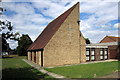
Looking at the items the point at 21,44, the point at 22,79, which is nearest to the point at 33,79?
the point at 22,79

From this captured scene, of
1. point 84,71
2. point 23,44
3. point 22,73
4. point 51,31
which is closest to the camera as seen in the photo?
point 22,73

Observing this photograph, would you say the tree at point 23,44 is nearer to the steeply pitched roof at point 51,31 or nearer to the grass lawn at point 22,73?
the steeply pitched roof at point 51,31

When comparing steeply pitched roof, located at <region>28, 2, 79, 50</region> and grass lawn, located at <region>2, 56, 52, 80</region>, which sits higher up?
steeply pitched roof, located at <region>28, 2, 79, 50</region>

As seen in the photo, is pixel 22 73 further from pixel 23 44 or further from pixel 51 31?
pixel 23 44

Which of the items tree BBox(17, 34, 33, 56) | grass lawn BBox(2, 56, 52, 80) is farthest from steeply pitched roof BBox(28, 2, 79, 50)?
tree BBox(17, 34, 33, 56)

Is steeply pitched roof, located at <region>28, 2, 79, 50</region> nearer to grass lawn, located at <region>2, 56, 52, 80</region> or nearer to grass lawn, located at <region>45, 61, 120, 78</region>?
grass lawn, located at <region>2, 56, 52, 80</region>

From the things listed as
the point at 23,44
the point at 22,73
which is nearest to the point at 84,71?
the point at 22,73

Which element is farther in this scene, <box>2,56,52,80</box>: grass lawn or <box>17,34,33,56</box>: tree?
<box>17,34,33,56</box>: tree

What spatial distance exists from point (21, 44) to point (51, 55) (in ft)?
126

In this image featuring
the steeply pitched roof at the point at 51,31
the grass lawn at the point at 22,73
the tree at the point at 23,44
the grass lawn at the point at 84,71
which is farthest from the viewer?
the tree at the point at 23,44

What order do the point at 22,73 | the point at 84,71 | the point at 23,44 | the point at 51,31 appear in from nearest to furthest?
the point at 22,73, the point at 84,71, the point at 51,31, the point at 23,44

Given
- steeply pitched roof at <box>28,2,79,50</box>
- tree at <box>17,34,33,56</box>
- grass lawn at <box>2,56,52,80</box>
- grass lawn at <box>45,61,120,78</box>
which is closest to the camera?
grass lawn at <box>2,56,52,80</box>

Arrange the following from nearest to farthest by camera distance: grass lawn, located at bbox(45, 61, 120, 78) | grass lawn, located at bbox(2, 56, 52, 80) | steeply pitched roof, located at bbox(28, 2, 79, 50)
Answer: grass lawn, located at bbox(2, 56, 52, 80) → grass lawn, located at bbox(45, 61, 120, 78) → steeply pitched roof, located at bbox(28, 2, 79, 50)

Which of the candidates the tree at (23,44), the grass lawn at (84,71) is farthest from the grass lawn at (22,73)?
the tree at (23,44)
